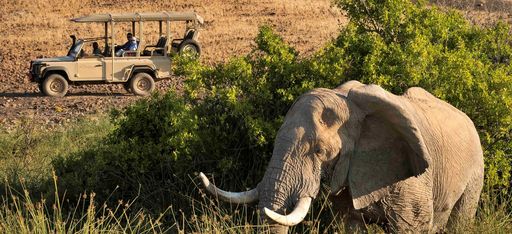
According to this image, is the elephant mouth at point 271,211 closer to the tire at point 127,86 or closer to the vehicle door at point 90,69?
the vehicle door at point 90,69

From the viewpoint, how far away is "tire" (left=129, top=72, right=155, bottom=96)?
2238 cm

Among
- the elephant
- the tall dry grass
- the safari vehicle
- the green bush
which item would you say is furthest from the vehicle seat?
the elephant

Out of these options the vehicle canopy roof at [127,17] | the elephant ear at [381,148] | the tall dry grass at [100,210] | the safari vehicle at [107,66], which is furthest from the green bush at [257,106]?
the safari vehicle at [107,66]

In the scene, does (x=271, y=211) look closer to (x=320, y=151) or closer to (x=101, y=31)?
(x=320, y=151)

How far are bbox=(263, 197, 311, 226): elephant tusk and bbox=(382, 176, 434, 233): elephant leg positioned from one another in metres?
0.78

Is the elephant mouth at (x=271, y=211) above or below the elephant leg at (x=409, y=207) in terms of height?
above

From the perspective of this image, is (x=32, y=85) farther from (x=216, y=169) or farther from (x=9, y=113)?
(x=216, y=169)

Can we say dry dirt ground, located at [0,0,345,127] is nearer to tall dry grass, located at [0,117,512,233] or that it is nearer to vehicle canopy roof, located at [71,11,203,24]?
vehicle canopy roof, located at [71,11,203,24]

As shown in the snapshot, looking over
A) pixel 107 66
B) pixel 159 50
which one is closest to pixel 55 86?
pixel 107 66

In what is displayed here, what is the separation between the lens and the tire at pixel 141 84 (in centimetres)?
2238

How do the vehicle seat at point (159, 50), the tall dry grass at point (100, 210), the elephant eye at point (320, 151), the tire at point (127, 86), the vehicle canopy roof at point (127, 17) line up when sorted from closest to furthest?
the elephant eye at point (320, 151) → the tall dry grass at point (100, 210) → the vehicle canopy roof at point (127, 17) → the tire at point (127, 86) → the vehicle seat at point (159, 50)

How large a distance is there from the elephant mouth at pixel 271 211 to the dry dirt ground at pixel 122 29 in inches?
530

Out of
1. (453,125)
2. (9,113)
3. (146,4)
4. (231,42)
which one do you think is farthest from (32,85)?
(453,125)

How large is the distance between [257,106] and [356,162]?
9.09 feet
